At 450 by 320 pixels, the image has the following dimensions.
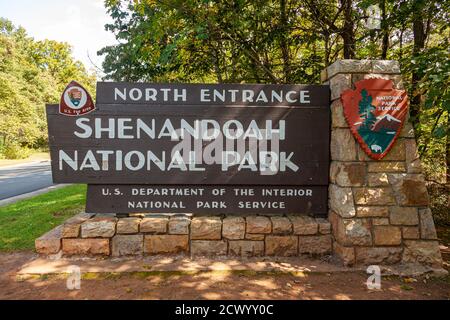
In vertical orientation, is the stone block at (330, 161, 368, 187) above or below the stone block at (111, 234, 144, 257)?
above

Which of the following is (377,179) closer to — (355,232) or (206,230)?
(355,232)

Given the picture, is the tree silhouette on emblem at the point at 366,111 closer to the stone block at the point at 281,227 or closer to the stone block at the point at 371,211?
the stone block at the point at 371,211

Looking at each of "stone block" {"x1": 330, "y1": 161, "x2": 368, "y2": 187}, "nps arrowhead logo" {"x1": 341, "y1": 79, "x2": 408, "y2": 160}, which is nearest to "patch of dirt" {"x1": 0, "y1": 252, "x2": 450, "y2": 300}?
"stone block" {"x1": 330, "y1": 161, "x2": 368, "y2": 187}

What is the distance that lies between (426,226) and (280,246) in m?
1.88

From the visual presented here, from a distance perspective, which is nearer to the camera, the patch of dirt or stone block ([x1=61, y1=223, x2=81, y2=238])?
the patch of dirt

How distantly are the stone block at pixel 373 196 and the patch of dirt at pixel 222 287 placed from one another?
90cm

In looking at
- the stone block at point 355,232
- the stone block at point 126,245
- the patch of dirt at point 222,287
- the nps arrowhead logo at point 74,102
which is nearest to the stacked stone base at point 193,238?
the stone block at point 126,245

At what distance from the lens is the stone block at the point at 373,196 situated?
3873 millimetres

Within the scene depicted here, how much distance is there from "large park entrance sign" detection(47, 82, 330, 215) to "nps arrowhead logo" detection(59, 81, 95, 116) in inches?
3.3

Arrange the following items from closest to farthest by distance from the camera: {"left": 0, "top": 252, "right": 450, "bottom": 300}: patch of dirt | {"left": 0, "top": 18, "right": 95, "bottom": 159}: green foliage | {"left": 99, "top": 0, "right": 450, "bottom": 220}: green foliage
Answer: {"left": 0, "top": 252, "right": 450, "bottom": 300}: patch of dirt, {"left": 99, "top": 0, "right": 450, "bottom": 220}: green foliage, {"left": 0, "top": 18, "right": 95, "bottom": 159}: green foliage

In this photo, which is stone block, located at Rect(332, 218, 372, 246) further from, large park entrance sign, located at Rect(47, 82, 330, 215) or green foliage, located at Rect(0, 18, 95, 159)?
green foliage, located at Rect(0, 18, 95, 159)

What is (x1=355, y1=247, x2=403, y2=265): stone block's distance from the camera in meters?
3.83

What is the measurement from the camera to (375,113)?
3.92 meters

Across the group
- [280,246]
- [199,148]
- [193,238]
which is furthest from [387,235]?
[199,148]
